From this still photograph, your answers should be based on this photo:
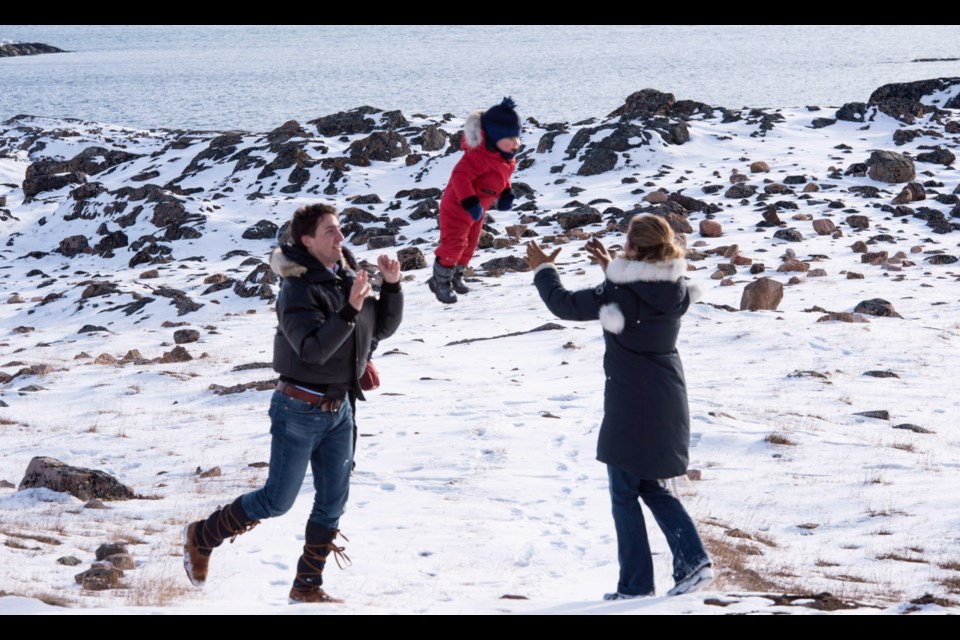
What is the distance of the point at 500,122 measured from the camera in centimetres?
866

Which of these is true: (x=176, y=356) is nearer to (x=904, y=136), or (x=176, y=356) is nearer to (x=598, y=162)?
(x=598, y=162)

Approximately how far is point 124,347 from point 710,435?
1068cm

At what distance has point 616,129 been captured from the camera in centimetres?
2984

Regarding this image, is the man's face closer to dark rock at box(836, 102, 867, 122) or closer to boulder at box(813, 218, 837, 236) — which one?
boulder at box(813, 218, 837, 236)

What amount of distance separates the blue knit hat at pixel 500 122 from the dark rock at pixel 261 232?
1821 centimetres

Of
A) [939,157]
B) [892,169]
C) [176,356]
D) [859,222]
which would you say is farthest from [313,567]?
[939,157]

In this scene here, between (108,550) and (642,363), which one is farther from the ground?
(642,363)

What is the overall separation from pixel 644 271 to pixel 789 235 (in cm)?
1609

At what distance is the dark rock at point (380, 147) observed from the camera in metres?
31.1

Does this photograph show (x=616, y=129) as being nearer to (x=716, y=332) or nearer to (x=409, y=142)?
(x=409, y=142)

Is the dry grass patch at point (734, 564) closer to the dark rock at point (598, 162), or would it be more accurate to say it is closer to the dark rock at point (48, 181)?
the dark rock at point (598, 162)

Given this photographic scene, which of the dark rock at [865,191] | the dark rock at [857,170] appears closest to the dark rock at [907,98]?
the dark rock at [857,170]

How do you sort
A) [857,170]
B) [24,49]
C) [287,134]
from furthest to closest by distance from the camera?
[24,49], [287,134], [857,170]
